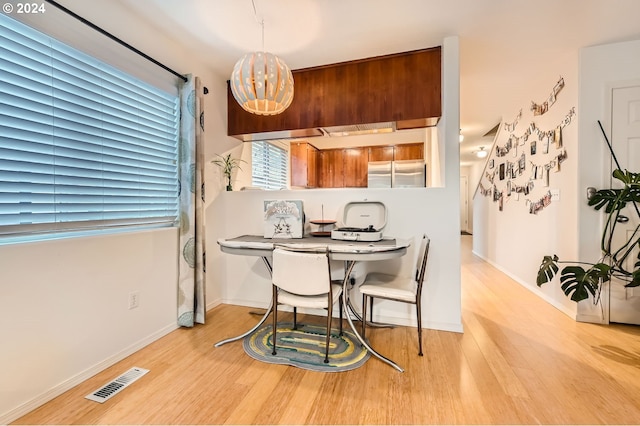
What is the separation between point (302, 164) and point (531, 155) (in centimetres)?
346

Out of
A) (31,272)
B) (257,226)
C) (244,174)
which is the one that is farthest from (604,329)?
(31,272)

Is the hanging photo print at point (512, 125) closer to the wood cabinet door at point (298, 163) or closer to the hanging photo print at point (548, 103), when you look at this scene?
the hanging photo print at point (548, 103)

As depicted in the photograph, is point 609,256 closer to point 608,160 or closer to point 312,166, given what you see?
point 608,160

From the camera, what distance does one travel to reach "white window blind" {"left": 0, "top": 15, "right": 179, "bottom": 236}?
1.42 meters

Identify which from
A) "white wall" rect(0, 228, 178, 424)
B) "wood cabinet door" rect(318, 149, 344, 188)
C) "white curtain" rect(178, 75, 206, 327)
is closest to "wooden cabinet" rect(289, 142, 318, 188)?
"wood cabinet door" rect(318, 149, 344, 188)

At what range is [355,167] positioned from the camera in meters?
5.68

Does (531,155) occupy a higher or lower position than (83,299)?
higher

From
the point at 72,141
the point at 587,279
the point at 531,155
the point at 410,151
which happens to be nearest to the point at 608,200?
the point at 587,279

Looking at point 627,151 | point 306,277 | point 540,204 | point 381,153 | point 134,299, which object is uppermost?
point 381,153

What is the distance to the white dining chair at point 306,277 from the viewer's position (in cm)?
181

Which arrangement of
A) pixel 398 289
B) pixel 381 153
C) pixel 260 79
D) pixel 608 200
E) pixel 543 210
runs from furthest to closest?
pixel 381 153 < pixel 543 210 < pixel 608 200 < pixel 398 289 < pixel 260 79

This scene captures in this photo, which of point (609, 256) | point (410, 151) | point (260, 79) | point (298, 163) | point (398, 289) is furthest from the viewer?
point (410, 151)

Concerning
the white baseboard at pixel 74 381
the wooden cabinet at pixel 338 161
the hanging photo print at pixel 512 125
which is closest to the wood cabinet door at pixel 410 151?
the wooden cabinet at pixel 338 161

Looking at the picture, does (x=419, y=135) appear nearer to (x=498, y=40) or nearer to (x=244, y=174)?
(x=498, y=40)
